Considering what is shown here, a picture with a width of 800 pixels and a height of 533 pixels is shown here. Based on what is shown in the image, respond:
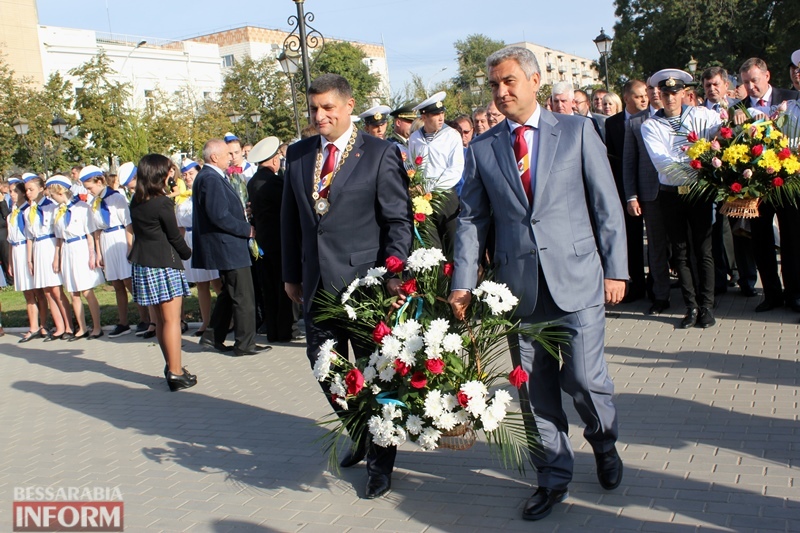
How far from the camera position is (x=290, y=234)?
516 cm

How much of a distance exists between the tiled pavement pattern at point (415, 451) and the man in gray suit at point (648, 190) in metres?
0.53

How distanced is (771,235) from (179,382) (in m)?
5.94

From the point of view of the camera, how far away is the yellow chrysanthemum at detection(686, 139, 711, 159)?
7309 millimetres

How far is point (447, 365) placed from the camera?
4.15 meters

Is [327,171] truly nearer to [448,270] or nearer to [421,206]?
[448,270]

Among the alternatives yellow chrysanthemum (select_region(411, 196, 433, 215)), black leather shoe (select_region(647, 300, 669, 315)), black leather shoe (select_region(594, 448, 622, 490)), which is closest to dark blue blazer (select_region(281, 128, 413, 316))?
yellow chrysanthemum (select_region(411, 196, 433, 215))

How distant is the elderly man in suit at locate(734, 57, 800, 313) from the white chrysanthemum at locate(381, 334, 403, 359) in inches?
203

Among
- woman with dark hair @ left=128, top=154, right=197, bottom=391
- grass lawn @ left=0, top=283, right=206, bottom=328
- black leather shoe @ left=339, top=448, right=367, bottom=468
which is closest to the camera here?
black leather shoe @ left=339, top=448, right=367, bottom=468

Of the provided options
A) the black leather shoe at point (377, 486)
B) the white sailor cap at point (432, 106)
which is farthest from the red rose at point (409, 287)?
the white sailor cap at point (432, 106)

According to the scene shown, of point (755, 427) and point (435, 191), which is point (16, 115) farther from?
point (755, 427)

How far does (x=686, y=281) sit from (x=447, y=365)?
459 centimetres

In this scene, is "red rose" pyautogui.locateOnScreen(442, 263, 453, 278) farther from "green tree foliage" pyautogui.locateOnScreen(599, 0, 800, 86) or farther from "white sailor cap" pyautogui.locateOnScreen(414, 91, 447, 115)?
"green tree foliage" pyautogui.locateOnScreen(599, 0, 800, 86)

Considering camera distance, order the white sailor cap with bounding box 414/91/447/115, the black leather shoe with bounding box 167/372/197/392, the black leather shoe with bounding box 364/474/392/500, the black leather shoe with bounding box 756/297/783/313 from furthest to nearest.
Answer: the white sailor cap with bounding box 414/91/447/115 < the black leather shoe with bounding box 756/297/783/313 < the black leather shoe with bounding box 167/372/197/392 < the black leather shoe with bounding box 364/474/392/500

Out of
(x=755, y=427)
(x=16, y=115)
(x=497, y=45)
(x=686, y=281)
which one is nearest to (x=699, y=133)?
(x=686, y=281)
